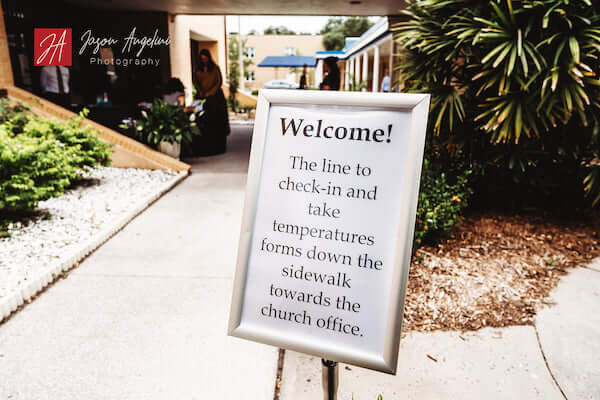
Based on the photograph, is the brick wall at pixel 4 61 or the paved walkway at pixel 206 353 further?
the brick wall at pixel 4 61

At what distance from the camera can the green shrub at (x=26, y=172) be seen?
11.0 feet

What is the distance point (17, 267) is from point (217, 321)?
1657mm

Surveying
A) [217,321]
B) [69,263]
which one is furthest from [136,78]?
[217,321]

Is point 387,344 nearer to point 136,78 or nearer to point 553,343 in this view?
Answer: point 553,343

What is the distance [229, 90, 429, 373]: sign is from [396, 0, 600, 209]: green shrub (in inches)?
80.8

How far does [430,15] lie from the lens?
3.60m

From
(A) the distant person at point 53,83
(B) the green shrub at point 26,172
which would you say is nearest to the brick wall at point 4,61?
(A) the distant person at point 53,83

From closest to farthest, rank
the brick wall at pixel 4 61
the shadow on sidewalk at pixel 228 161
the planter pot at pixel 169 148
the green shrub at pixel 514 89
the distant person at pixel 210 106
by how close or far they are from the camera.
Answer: the green shrub at pixel 514 89 → the brick wall at pixel 4 61 → the planter pot at pixel 169 148 → the shadow on sidewalk at pixel 228 161 → the distant person at pixel 210 106

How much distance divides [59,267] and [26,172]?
111 cm

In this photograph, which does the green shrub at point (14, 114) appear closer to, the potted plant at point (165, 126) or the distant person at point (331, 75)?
the potted plant at point (165, 126)

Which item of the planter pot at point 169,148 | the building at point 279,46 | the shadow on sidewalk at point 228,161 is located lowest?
the shadow on sidewalk at point 228,161

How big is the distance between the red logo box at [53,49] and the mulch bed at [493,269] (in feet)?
17.7

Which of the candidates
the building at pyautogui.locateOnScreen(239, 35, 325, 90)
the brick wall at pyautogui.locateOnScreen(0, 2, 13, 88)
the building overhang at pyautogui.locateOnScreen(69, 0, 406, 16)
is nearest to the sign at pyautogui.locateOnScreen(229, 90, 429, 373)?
the brick wall at pyautogui.locateOnScreen(0, 2, 13, 88)

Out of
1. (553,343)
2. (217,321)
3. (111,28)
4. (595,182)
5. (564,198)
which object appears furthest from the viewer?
(111,28)
